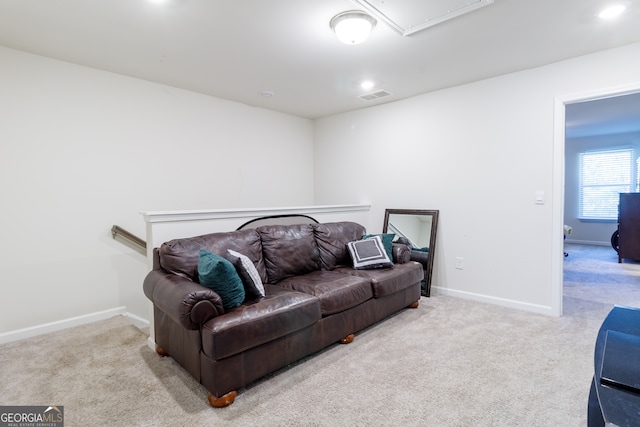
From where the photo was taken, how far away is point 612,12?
2.22 m

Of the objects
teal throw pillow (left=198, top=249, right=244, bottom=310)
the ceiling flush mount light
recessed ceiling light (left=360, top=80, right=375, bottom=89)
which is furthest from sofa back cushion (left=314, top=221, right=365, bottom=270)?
the ceiling flush mount light

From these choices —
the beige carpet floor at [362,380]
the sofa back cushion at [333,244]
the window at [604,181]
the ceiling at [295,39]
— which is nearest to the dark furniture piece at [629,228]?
the window at [604,181]

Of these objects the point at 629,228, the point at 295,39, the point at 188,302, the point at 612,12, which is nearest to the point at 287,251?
the point at 188,302

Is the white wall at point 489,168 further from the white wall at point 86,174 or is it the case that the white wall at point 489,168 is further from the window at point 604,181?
the window at point 604,181

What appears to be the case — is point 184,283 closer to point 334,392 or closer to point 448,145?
point 334,392

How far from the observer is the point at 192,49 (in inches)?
108

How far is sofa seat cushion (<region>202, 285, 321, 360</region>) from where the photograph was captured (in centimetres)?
185

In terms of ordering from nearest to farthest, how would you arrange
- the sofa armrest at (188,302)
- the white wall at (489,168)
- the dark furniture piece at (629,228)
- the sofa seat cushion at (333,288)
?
1. the sofa armrest at (188,302)
2. the sofa seat cushion at (333,288)
3. the white wall at (489,168)
4. the dark furniture piece at (629,228)

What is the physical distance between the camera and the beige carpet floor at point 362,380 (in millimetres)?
1784

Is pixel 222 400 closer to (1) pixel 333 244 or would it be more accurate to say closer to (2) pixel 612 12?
(1) pixel 333 244

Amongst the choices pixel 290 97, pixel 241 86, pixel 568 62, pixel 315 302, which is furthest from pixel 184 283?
pixel 568 62

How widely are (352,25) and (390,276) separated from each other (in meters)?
2.13

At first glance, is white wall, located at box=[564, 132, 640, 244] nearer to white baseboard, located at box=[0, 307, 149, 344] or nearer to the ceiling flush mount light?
the ceiling flush mount light

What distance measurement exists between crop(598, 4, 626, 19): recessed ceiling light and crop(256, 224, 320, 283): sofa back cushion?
2.87 meters
